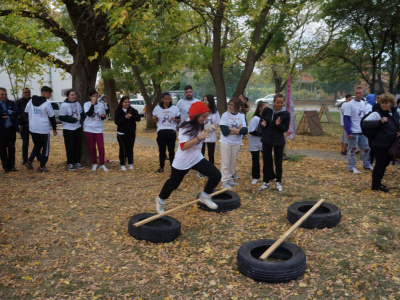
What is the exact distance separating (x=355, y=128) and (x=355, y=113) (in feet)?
1.30

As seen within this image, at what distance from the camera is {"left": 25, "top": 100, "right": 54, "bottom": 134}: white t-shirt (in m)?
8.58

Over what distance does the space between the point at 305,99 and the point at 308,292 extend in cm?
2353

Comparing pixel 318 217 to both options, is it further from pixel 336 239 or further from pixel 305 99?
pixel 305 99

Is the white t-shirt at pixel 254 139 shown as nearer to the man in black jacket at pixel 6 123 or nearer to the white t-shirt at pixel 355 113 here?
the white t-shirt at pixel 355 113

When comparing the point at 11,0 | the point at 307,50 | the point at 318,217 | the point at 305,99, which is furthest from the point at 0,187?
the point at 305,99

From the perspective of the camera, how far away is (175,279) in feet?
12.8

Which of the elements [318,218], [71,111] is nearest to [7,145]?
[71,111]

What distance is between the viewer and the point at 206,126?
246 inches

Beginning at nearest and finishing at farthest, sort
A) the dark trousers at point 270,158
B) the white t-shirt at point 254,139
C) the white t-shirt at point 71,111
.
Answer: the dark trousers at point 270,158, the white t-shirt at point 254,139, the white t-shirt at point 71,111

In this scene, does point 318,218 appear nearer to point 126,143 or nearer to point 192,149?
point 192,149

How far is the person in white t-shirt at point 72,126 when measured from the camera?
8820mm

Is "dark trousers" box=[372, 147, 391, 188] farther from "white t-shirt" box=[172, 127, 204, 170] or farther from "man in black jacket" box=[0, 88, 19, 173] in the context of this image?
"man in black jacket" box=[0, 88, 19, 173]

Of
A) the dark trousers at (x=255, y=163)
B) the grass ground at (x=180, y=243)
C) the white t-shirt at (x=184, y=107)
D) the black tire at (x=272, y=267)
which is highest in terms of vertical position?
the white t-shirt at (x=184, y=107)

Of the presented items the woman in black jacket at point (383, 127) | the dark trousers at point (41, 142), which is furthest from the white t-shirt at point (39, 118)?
the woman in black jacket at point (383, 127)
